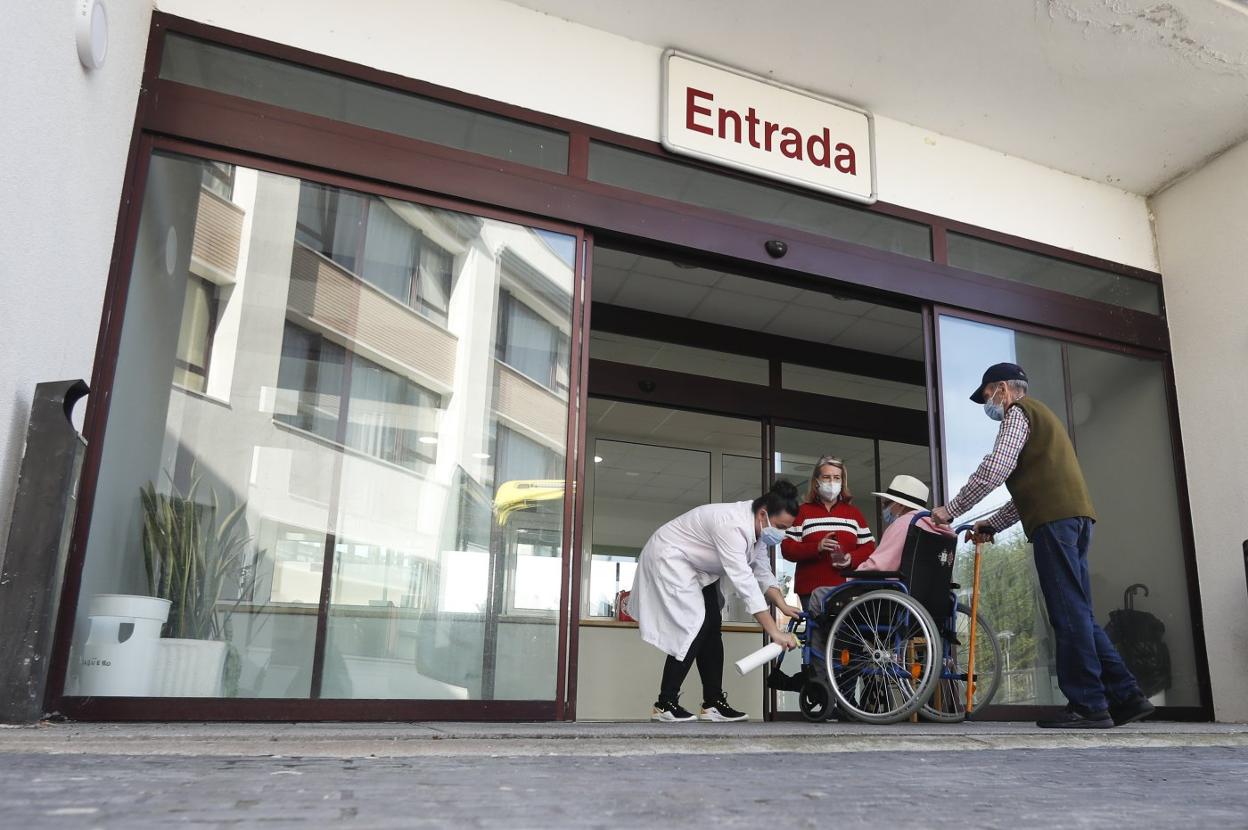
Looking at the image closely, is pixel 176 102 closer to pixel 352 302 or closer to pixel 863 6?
pixel 352 302

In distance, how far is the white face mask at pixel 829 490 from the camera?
4.53 m

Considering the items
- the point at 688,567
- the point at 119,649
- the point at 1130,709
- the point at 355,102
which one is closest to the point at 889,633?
the point at 1130,709

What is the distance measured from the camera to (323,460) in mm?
3334

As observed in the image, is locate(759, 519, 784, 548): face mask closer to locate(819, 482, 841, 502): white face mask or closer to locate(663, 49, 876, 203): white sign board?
locate(819, 482, 841, 502): white face mask

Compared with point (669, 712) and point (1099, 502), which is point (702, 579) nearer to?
point (669, 712)

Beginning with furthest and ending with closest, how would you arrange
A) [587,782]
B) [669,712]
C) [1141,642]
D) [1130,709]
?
1. [1141,642]
2. [669,712]
3. [1130,709]
4. [587,782]

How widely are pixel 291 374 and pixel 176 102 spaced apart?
3.41 ft

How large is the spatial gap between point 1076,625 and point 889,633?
670 mm

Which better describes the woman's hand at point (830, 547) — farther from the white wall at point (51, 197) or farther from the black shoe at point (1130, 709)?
the white wall at point (51, 197)

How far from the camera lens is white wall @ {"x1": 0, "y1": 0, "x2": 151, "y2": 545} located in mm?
2547

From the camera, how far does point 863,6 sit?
4164mm

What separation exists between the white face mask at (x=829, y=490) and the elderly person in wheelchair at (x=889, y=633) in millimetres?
392

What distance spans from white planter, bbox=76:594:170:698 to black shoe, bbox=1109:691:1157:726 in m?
3.17

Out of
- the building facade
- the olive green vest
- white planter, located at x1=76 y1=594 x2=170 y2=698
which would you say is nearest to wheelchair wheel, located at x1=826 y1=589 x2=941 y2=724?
the olive green vest
